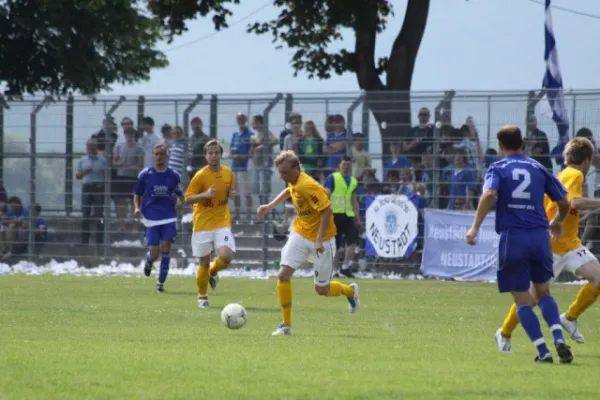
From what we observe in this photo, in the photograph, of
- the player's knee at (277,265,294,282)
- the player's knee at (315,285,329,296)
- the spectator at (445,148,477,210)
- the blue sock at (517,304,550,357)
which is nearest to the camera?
the blue sock at (517,304,550,357)

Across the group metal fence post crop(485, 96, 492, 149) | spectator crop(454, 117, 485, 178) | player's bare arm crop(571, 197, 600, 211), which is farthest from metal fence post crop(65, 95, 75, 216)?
player's bare arm crop(571, 197, 600, 211)

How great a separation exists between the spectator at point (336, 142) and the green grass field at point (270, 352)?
316 inches

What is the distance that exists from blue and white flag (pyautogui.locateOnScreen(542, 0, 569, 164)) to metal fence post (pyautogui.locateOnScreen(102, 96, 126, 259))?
920cm

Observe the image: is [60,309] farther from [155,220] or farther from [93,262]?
[93,262]

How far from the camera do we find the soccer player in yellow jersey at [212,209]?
18719 mm


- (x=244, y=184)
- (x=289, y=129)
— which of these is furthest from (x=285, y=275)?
(x=244, y=184)

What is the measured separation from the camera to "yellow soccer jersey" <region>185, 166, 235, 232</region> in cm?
1880

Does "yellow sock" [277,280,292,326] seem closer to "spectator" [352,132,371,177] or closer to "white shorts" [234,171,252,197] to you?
"spectator" [352,132,371,177]

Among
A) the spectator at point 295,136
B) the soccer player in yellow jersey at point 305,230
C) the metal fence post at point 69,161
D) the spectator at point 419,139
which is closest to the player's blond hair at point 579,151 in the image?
the soccer player in yellow jersey at point 305,230

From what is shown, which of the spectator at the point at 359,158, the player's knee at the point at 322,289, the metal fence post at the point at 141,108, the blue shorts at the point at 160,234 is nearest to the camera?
the player's knee at the point at 322,289

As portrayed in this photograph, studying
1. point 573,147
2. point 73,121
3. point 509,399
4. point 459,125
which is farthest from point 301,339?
point 73,121

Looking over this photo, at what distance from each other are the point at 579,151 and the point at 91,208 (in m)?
19.2

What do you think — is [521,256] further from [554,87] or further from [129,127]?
[129,127]

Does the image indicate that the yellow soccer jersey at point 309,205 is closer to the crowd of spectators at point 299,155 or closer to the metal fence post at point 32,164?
the crowd of spectators at point 299,155
